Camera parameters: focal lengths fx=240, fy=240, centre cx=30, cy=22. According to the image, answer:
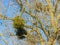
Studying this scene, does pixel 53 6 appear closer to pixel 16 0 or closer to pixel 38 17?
pixel 38 17

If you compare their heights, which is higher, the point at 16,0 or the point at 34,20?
the point at 16,0

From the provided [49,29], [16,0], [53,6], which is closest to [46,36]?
[49,29]

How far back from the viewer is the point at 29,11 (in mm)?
9992

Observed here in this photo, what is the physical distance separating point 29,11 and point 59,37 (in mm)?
1709

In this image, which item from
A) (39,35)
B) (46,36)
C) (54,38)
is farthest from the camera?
(39,35)

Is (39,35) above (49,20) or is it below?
below

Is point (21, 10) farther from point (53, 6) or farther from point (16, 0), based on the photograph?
point (53, 6)

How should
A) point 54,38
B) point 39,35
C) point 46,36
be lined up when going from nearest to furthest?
point 54,38 < point 46,36 < point 39,35

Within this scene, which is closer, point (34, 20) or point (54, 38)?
point (54, 38)

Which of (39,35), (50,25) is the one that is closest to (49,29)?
(50,25)

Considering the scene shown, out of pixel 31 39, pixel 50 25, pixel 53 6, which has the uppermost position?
pixel 53 6

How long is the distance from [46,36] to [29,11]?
1274 mm

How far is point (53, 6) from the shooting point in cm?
980

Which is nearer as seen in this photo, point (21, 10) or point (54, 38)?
point (54, 38)
